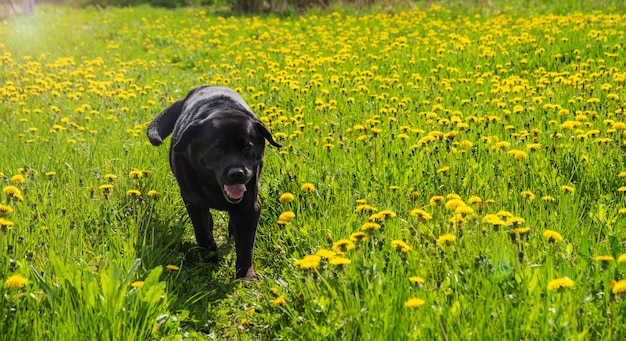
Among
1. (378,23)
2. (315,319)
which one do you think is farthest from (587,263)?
(378,23)

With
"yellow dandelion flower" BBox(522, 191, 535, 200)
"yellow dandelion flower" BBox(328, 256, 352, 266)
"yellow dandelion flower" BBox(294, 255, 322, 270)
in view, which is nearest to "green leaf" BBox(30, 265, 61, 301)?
"yellow dandelion flower" BBox(294, 255, 322, 270)

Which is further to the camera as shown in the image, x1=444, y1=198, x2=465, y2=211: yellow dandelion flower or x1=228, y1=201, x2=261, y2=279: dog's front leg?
x1=228, y1=201, x2=261, y2=279: dog's front leg

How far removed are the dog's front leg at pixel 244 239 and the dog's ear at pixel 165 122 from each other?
1.11m

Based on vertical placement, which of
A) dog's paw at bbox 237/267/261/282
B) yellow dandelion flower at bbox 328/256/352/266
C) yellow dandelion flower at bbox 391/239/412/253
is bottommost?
dog's paw at bbox 237/267/261/282

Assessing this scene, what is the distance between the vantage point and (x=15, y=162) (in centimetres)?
475

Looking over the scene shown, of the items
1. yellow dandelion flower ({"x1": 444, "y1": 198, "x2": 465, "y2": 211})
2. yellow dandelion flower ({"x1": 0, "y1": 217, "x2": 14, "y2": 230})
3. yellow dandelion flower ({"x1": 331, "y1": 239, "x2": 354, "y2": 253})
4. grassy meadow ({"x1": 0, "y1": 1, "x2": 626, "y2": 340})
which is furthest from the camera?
yellow dandelion flower ({"x1": 444, "y1": 198, "x2": 465, "y2": 211})

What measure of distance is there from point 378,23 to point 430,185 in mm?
9132

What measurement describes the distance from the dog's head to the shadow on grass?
0.45 meters

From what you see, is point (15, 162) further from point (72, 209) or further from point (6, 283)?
point (6, 283)

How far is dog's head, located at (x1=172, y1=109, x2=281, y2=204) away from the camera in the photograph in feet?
11.7

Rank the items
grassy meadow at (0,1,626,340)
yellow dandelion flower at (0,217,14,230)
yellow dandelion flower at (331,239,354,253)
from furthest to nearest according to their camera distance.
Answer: yellow dandelion flower at (0,217,14,230) < yellow dandelion flower at (331,239,354,253) < grassy meadow at (0,1,626,340)

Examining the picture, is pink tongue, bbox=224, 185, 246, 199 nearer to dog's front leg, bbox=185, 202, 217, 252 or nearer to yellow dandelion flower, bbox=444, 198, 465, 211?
dog's front leg, bbox=185, 202, 217, 252

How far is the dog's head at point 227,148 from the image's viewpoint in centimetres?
357

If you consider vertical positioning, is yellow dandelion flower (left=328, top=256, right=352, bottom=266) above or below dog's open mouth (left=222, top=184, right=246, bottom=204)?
above
